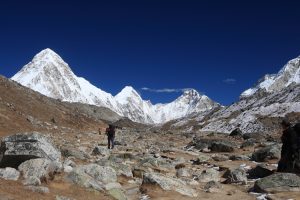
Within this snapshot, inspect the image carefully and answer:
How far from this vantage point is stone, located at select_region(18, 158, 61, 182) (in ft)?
82.0

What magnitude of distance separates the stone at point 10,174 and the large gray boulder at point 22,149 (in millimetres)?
1431

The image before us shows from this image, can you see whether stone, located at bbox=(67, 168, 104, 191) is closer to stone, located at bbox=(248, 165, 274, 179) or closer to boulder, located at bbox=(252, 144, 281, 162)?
stone, located at bbox=(248, 165, 274, 179)

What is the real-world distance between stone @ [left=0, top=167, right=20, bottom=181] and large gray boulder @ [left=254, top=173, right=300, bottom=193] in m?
13.8

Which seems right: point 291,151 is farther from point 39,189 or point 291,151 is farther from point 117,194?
point 39,189

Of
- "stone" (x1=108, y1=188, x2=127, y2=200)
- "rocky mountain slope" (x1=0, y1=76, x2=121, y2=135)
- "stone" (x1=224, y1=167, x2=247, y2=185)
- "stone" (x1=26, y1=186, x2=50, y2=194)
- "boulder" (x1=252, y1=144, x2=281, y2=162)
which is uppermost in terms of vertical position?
"rocky mountain slope" (x1=0, y1=76, x2=121, y2=135)

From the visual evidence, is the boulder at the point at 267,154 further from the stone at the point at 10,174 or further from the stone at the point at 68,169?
the stone at the point at 10,174

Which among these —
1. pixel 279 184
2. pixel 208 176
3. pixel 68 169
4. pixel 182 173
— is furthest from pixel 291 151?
pixel 68 169

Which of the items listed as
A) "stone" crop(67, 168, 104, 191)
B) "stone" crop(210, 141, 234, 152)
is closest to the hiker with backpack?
"stone" crop(67, 168, 104, 191)

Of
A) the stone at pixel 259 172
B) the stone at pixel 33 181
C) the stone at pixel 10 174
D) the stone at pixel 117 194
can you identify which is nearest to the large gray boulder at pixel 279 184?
the stone at pixel 259 172

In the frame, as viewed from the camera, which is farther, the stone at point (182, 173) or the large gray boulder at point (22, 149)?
the stone at point (182, 173)

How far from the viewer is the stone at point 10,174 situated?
80.1 feet

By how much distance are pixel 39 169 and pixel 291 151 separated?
16.9 metres

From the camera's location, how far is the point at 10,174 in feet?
80.6

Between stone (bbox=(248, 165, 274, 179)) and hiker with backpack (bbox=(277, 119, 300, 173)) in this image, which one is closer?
hiker with backpack (bbox=(277, 119, 300, 173))
